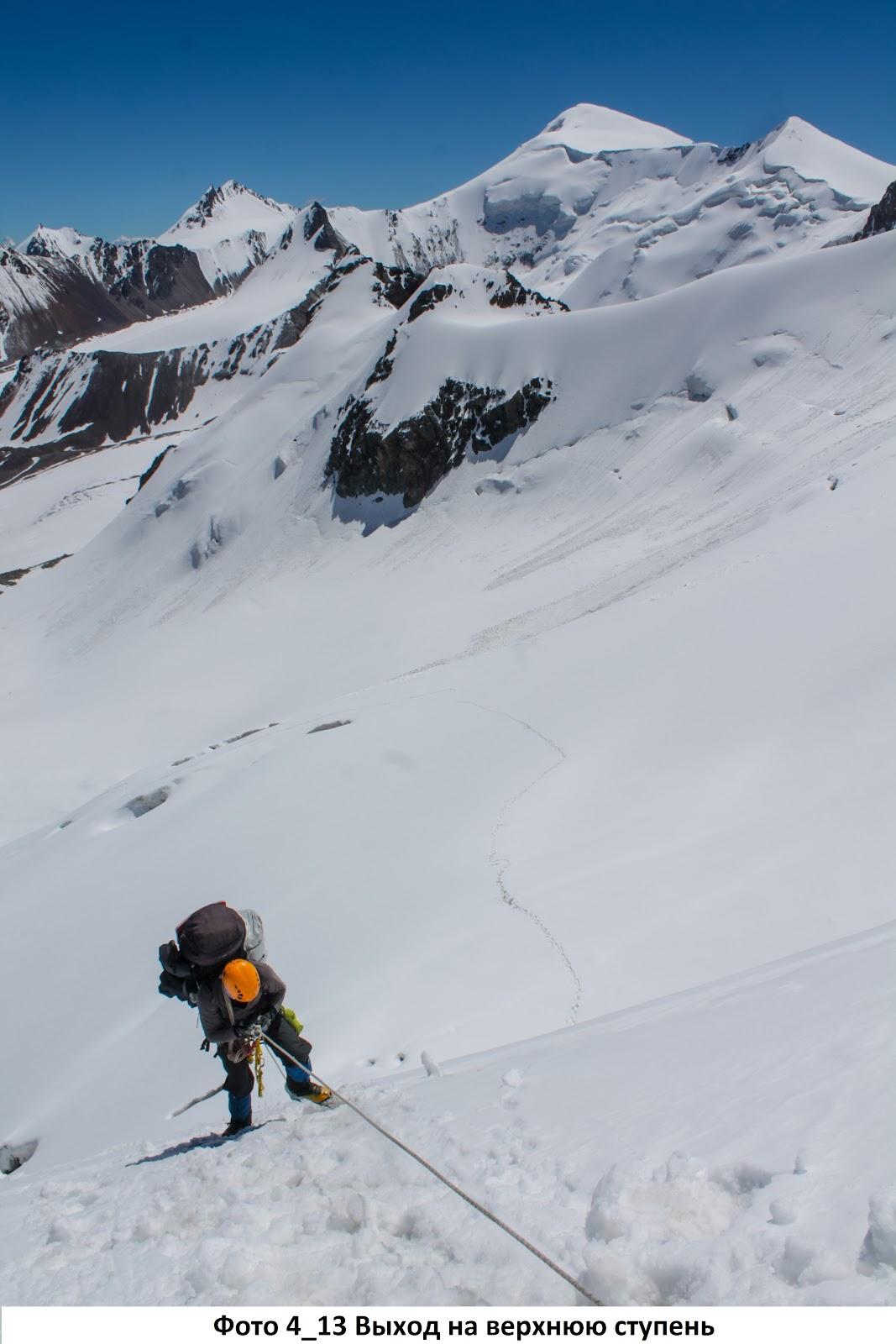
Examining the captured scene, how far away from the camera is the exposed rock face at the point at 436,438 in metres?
47.2

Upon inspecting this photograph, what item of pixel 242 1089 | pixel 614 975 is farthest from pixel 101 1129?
pixel 614 975

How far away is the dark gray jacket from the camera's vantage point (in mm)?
5250

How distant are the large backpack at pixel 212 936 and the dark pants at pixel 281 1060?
746mm

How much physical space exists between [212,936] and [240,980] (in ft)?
1.12

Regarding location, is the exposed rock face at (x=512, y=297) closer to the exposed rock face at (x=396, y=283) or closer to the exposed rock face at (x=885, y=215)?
the exposed rock face at (x=396, y=283)

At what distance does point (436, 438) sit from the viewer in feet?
161

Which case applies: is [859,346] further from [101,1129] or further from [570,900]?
[101,1129]

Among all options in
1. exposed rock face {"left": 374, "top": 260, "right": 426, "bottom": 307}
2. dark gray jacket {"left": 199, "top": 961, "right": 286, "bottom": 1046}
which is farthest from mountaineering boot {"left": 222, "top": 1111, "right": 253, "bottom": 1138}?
exposed rock face {"left": 374, "top": 260, "right": 426, "bottom": 307}

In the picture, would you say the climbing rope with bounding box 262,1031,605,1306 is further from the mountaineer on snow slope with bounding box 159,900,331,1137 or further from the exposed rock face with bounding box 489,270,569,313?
the exposed rock face with bounding box 489,270,569,313

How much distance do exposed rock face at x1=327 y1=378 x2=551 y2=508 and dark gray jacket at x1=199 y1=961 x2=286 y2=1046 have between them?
146ft

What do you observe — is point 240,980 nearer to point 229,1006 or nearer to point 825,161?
point 229,1006
